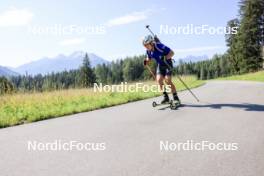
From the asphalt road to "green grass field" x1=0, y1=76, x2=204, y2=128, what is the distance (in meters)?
1.26

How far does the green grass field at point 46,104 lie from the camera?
10.3 metres

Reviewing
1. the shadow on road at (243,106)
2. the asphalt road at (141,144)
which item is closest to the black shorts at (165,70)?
the shadow on road at (243,106)

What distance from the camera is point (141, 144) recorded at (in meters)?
6.16

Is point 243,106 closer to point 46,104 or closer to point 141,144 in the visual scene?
point 141,144

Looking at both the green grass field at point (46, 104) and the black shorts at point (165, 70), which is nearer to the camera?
the green grass field at point (46, 104)

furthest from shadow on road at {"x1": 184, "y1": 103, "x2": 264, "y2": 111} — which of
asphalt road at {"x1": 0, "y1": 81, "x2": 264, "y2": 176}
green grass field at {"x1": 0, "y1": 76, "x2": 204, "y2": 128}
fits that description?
green grass field at {"x1": 0, "y1": 76, "x2": 204, "y2": 128}

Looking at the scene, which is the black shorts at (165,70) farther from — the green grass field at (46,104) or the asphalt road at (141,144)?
the green grass field at (46,104)

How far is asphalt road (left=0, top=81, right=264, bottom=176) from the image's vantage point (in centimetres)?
469

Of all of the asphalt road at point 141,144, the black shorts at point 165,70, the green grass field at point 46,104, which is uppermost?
the black shorts at point 165,70

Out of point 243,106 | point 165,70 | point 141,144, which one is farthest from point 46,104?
point 141,144

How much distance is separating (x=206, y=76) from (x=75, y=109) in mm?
168461

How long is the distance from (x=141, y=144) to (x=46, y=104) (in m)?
8.12

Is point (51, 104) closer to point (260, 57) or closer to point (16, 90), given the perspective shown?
point (16, 90)

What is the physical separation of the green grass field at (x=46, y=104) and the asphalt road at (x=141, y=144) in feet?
4.12
